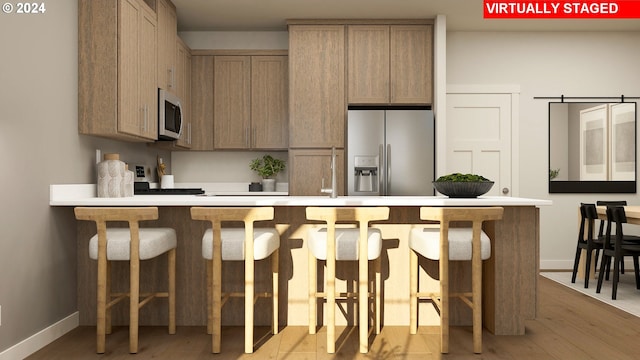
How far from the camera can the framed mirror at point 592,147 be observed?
5.56 metres

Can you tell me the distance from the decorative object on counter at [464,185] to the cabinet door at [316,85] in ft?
6.22

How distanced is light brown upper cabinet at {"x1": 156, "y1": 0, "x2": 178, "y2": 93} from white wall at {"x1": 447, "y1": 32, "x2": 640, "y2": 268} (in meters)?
3.08

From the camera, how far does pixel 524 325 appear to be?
3135 millimetres

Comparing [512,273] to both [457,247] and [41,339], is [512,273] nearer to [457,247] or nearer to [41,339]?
[457,247]

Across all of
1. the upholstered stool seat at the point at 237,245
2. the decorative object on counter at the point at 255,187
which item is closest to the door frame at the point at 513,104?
the decorative object on counter at the point at 255,187

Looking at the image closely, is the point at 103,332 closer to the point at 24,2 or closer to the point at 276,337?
the point at 276,337

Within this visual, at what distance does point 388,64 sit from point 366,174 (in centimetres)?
119

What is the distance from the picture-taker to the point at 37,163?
2.84 metres

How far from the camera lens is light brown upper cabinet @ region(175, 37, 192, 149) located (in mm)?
4809

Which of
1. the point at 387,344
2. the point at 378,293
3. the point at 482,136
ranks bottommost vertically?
the point at 387,344

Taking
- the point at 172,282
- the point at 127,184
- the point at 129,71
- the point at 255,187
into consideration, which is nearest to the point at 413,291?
the point at 172,282

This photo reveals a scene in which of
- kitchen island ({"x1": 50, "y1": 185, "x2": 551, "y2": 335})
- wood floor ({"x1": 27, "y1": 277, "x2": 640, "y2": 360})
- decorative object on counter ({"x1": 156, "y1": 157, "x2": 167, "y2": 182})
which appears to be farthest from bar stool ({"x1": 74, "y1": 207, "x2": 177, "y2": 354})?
decorative object on counter ({"x1": 156, "y1": 157, "x2": 167, "y2": 182})

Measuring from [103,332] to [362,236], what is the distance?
5.24ft

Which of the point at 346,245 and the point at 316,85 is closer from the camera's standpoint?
the point at 346,245
